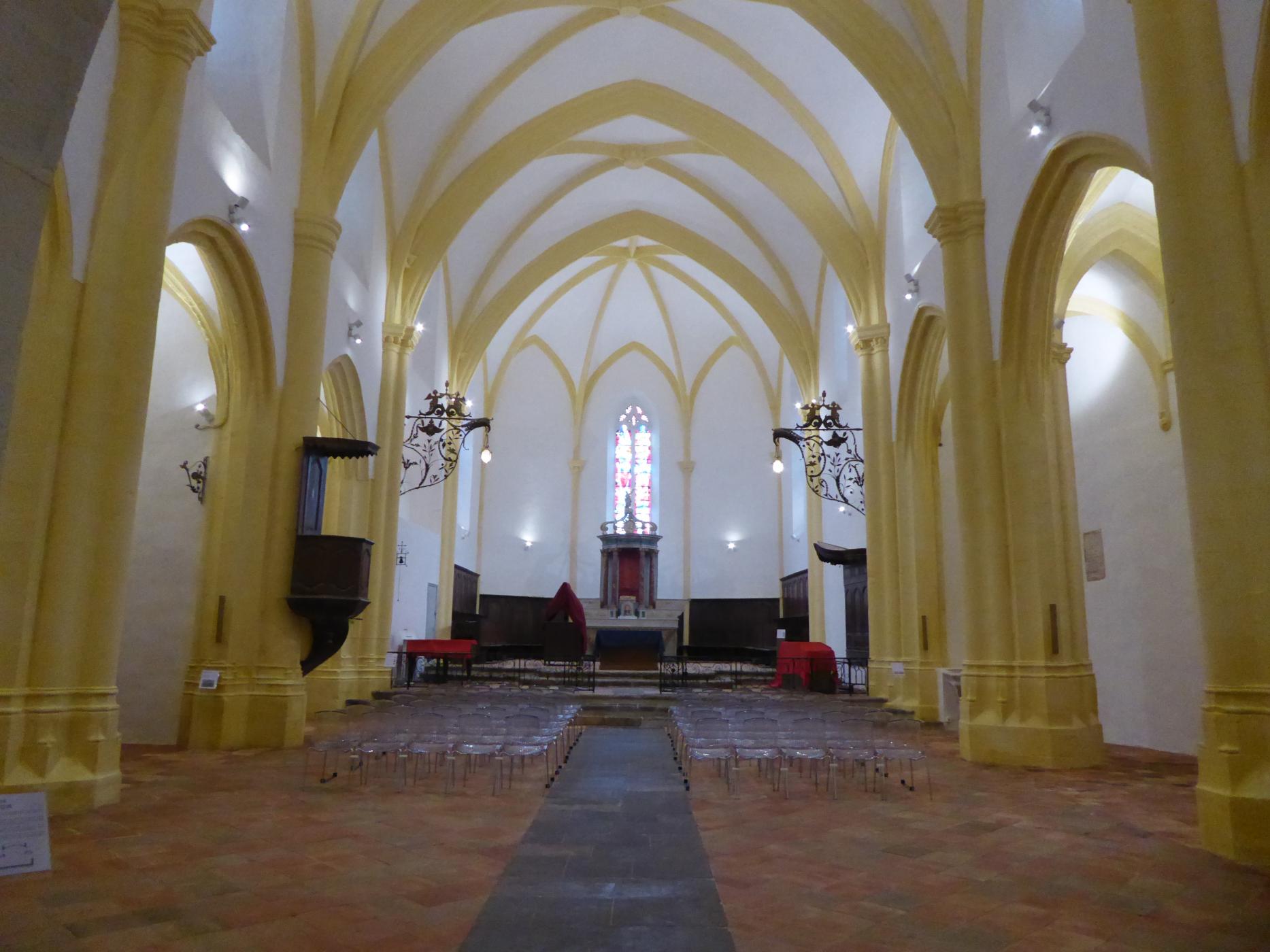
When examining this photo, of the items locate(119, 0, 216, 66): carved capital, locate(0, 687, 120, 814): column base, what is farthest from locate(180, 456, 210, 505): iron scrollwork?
locate(119, 0, 216, 66): carved capital

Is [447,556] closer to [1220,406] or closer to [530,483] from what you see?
[530,483]

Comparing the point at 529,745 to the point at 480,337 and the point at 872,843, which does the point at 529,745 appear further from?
the point at 480,337

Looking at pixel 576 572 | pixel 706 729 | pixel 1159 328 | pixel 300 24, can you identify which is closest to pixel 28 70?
pixel 706 729

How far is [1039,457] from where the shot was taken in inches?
366

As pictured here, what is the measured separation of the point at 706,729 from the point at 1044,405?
16.5 ft

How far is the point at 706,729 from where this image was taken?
801 cm

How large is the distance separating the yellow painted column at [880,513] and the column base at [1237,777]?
867 cm

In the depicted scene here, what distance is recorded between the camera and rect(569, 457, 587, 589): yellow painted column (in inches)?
1069

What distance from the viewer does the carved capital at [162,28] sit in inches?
279

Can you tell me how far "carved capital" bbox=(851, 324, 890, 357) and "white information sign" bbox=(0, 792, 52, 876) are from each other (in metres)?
13.5

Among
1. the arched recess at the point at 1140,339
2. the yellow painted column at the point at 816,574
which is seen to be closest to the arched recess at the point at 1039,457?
the arched recess at the point at 1140,339

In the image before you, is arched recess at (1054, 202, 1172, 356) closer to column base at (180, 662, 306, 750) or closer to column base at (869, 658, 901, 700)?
column base at (869, 658, 901, 700)

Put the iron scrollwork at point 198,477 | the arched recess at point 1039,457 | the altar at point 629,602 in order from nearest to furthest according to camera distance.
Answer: the arched recess at point 1039,457 → the iron scrollwork at point 198,477 → the altar at point 629,602

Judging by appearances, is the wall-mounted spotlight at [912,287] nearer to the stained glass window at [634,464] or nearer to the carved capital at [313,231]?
the carved capital at [313,231]
